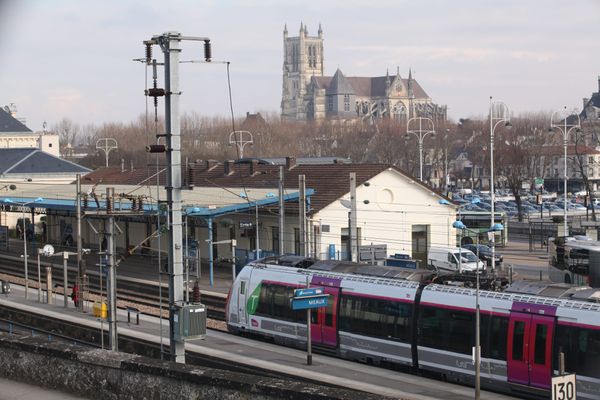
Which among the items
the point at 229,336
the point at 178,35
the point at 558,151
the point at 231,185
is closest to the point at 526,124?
the point at 558,151

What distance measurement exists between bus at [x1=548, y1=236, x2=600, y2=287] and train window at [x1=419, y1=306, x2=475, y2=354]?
15630 millimetres

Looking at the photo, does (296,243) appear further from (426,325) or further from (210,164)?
(426,325)

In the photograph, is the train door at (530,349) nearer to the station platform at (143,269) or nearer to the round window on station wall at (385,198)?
the station platform at (143,269)

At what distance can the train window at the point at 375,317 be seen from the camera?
68.8ft

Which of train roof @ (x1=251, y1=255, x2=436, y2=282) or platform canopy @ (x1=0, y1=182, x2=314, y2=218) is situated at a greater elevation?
platform canopy @ (x1=0, y1=182, x2=314, y2=218)

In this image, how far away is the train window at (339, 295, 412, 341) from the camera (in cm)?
2098

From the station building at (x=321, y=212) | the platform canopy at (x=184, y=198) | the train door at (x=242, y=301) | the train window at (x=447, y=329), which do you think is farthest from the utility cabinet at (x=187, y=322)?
the station building at (x=321, y=212)

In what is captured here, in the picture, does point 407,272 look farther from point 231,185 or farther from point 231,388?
point 231,185

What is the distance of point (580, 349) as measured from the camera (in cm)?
1717

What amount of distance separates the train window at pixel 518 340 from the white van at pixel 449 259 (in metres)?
21.9

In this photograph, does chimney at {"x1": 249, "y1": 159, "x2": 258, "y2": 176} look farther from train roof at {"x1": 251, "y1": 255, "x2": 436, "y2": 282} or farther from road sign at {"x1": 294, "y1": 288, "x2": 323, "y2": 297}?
road sign at {"x1": 294, "y1": 288, "x2": 323, "y2": 297}

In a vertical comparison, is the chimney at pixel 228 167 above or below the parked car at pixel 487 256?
above

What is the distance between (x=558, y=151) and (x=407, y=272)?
7599cm

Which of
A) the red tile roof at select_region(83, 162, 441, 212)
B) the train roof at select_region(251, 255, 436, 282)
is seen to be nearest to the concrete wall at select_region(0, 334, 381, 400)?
the train roof at select_region(251, 255, 436, 282)
